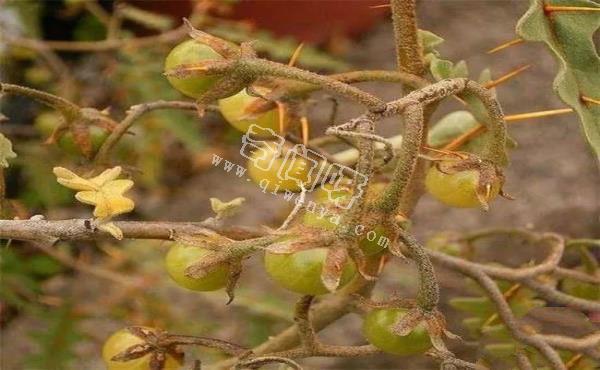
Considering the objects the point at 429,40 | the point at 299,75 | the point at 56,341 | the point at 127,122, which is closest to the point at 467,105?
the point at 429,40

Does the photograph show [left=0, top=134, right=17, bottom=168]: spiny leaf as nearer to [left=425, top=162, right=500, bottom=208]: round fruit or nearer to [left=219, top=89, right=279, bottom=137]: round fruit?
[left=219, top=89, right=279, bottom=137]: round fruit

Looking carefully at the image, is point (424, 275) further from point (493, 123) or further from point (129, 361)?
point (129, 361)

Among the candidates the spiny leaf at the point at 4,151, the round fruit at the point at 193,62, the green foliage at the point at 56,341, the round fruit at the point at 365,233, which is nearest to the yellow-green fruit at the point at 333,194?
the round fruit at the point at 365,233

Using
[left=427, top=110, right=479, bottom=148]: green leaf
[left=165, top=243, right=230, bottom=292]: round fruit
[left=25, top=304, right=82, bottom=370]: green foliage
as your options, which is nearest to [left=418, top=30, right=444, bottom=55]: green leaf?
[left=427, top=110, right=479, bottom=148]: green leaf

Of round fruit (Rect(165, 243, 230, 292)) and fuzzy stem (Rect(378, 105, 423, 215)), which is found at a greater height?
fuzzy stem (Rect(378, 105, 423, 215))

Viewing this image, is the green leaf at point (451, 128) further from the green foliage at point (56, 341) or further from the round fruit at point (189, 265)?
the green foliage at point (56, 341)

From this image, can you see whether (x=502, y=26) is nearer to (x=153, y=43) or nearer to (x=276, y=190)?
(x=153, y=43)
